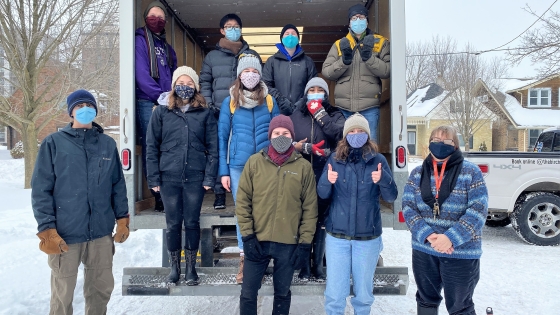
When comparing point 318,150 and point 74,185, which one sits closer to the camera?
point 74,185

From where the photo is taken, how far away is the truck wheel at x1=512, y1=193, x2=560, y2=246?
657 cm

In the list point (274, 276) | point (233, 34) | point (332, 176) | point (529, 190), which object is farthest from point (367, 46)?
point (529, 190)

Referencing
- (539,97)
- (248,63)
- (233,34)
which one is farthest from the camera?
(539,97)

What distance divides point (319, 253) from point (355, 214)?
589mm

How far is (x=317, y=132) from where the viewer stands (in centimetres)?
356

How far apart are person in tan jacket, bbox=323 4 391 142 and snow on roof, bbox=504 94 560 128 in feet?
93.1

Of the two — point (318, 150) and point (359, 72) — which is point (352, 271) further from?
point (359, 72)

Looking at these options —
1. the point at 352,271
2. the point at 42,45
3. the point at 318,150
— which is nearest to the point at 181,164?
the point at 318,150

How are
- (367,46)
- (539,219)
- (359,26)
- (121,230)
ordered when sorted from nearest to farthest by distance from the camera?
(121,230) → (367,46) → (359,26) → (539,219)

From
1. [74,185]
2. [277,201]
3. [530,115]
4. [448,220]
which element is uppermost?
[530,115]

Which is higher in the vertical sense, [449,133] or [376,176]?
[449,133]

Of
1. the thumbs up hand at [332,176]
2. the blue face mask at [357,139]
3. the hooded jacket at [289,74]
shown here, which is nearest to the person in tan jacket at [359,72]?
the hooded jacket at [289,74]

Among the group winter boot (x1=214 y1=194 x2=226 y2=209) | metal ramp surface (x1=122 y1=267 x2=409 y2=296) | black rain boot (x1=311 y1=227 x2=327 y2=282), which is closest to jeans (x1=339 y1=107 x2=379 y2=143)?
black rain boot (x1=311 y1=227 x2=327 y2=282)

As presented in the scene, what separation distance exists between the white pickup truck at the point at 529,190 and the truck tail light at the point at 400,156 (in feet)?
13.5
